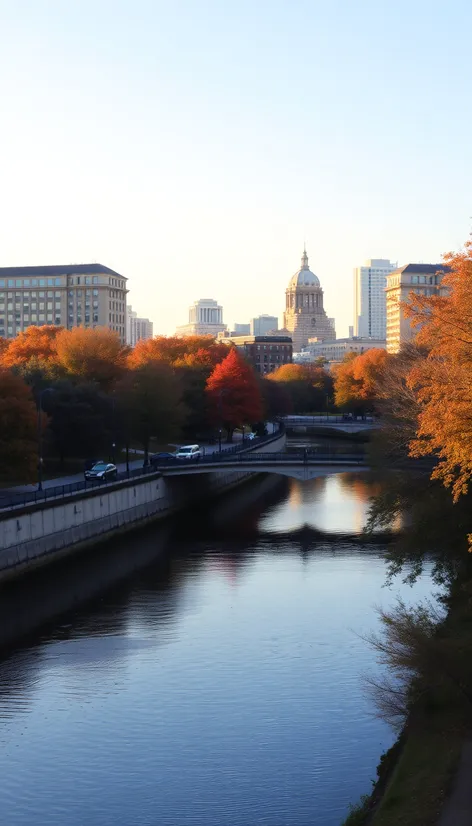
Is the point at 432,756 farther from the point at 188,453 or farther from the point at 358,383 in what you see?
the point at 358,383

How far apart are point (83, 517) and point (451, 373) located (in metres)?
35.6

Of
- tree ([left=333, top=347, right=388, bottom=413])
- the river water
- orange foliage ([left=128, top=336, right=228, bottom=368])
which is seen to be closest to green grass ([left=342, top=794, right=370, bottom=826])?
the river water

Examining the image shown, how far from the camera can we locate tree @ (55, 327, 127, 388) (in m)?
100

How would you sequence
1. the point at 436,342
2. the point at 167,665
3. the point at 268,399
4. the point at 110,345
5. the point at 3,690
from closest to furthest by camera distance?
the point at 436,342 < the point at 3,690 < the point at 167,665 < the point at 110,345 < the point at 268,399

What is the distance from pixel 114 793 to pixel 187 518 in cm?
4959

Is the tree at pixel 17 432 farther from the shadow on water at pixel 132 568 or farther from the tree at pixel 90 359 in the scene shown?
the tree at pixel 90 359

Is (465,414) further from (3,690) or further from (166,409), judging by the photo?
(166,409)

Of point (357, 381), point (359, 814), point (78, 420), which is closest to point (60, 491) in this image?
point (78, 420)

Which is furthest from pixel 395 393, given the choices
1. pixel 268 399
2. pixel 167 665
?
pixel 268 399

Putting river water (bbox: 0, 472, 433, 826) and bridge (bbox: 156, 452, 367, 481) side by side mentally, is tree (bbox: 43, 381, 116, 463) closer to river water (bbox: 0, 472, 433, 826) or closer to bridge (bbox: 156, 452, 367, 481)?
bridge (bbox: 156, 452, 367, 481)

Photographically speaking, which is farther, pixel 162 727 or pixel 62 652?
pixel 62 652

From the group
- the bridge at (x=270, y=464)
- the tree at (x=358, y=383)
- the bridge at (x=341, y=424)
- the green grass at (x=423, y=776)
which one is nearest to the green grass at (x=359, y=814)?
the green grass at (x=423, y=776)

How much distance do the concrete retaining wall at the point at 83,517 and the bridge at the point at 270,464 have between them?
5.07 feet

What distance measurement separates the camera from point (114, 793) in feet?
92.1
